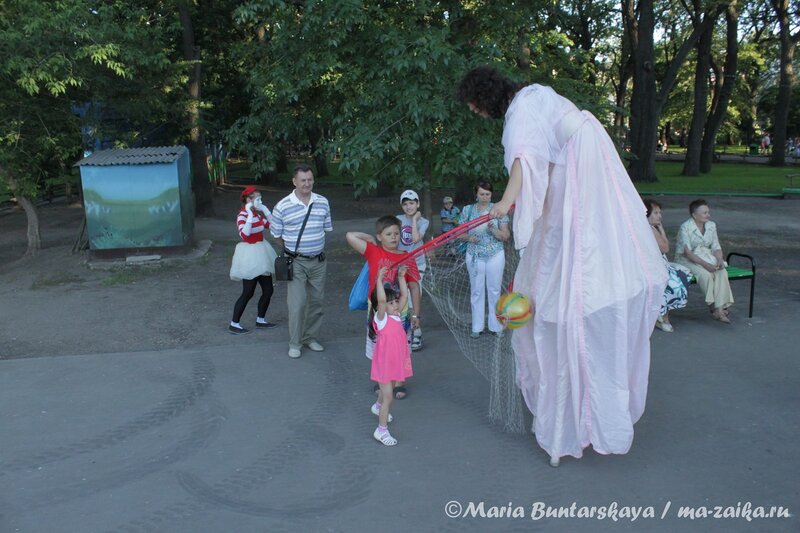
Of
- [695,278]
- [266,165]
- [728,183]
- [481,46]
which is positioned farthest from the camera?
[728,183]

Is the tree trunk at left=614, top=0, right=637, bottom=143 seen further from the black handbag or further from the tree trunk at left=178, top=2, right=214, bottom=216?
the tree trunk at left=178, top=2, right=214, bottom=216

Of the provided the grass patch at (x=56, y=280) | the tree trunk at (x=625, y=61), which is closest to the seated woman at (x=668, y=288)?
the tree trunk at (x=625, y=61)

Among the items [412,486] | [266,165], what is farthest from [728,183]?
[412,486]

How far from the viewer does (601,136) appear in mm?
4164

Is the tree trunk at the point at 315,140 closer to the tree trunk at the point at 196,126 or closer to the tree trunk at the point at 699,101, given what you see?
the tree trunk at the point at 196,126

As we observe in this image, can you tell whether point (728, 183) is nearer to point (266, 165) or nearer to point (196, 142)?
point (196, 142)

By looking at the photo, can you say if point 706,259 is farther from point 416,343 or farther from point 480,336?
point 416,343

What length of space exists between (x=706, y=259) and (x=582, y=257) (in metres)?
3.83

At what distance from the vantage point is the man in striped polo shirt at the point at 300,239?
6371mm

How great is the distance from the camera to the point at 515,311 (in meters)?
4.33

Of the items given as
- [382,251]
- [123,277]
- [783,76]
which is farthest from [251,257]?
[783,76]

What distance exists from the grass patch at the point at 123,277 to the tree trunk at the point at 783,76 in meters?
30.9

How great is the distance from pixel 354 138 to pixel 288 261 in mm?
1927

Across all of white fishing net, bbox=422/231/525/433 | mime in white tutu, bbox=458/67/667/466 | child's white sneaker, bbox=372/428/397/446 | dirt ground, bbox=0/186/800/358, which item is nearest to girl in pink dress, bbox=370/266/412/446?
child's white sneaker, bbox=372/428/397/446
